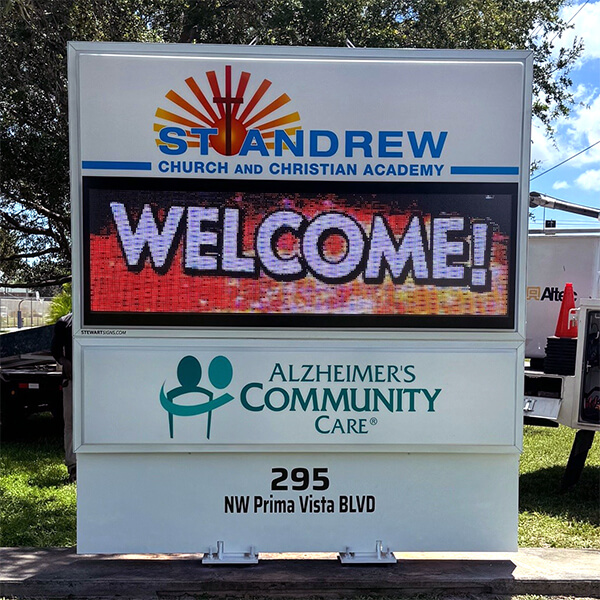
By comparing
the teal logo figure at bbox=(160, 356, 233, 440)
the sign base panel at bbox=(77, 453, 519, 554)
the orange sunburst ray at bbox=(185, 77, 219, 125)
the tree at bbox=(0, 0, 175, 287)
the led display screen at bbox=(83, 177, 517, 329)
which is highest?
the tree at bbox=(0, 0, 175, 287)

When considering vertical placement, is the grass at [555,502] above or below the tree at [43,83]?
below

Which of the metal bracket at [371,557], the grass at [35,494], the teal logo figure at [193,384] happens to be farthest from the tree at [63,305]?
the metal bracket at [371,557]

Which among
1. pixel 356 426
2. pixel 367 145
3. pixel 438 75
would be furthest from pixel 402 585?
pixel 438 75

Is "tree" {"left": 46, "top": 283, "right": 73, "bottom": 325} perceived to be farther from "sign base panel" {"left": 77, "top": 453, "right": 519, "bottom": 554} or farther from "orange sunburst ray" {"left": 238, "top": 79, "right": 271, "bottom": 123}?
"orange sunburst ray" {"left": 238, "top": 79, "right": 271, "bottom": 123}

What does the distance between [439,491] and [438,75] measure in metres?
2.68

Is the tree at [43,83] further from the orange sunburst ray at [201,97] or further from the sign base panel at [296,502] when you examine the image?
the sign base panel at [296,502]

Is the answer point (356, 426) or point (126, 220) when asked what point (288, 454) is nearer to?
point (356, 426)

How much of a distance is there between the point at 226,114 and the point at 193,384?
→ 1709mm

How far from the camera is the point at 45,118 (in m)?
11.0

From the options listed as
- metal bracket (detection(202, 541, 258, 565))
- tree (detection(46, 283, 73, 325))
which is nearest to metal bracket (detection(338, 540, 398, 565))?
metal bracket (detection(202, 541, 258, 565))

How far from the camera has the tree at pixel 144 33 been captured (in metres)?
9.98

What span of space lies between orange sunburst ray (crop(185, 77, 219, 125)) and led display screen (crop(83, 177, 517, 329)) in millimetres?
415

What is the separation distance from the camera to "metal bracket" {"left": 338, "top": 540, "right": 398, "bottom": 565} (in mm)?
4648

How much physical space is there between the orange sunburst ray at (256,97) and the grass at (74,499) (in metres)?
3.51
